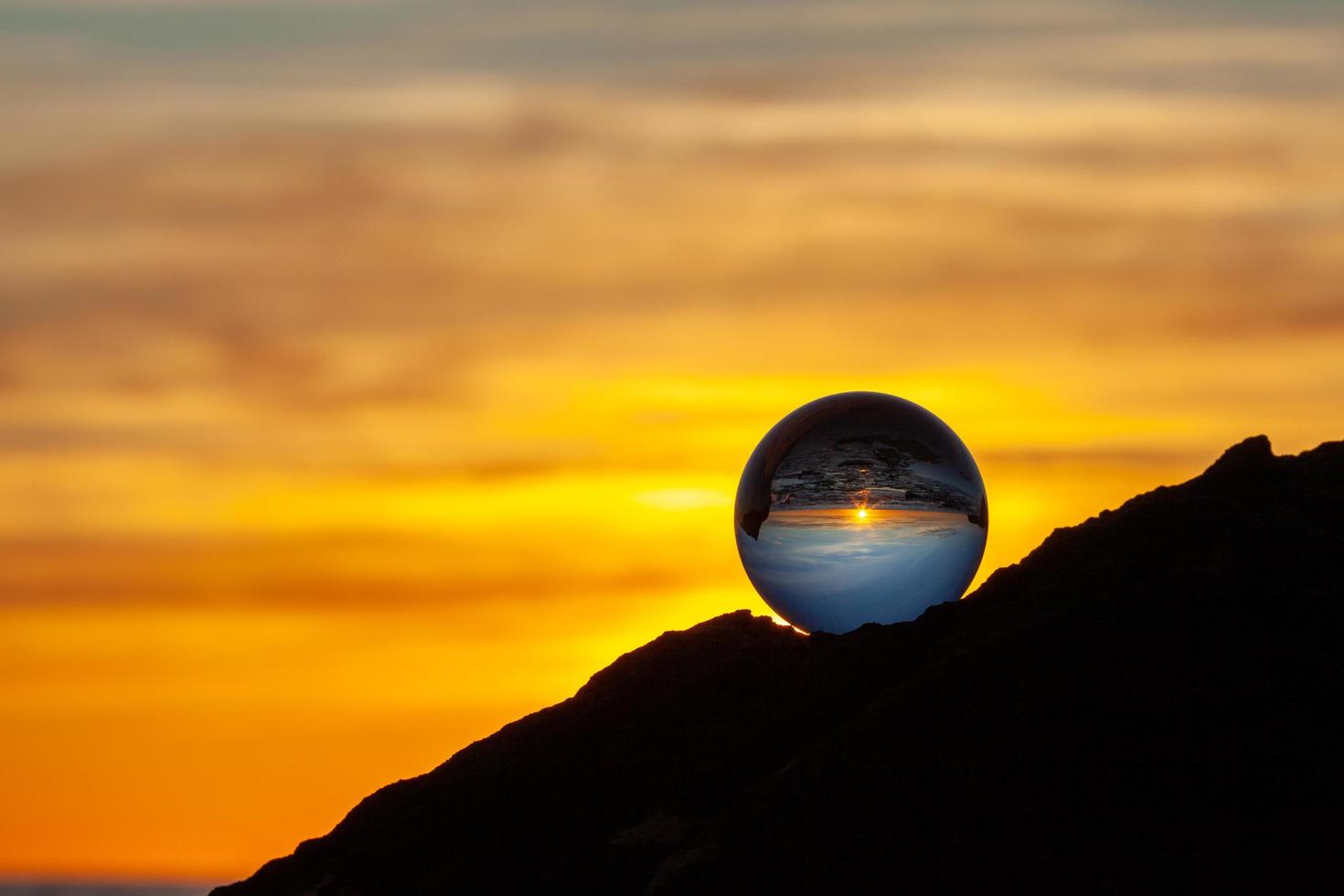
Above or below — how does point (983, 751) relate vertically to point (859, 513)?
below

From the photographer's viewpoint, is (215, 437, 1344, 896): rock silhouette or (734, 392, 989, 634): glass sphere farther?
(734, 392, 989, 634): glass sphere

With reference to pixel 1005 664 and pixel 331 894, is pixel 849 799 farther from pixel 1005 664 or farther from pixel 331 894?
pixel 331 894

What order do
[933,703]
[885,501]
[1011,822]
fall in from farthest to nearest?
1. [885,501]
2. [933,703]
3. [1011,822]

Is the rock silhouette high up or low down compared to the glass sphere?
down

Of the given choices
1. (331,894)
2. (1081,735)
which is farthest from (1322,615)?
(331,894)
